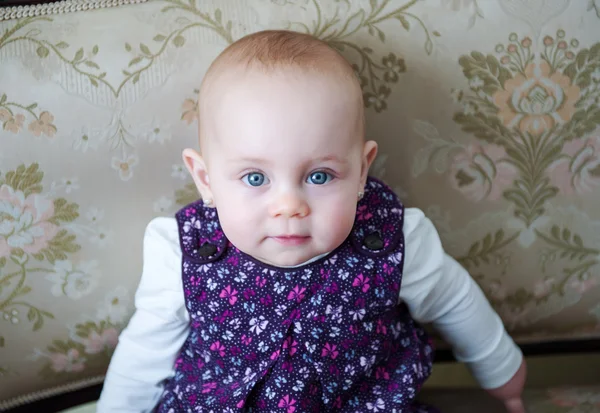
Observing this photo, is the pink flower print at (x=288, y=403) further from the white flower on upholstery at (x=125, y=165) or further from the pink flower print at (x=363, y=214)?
the white flower on upholstery at (x=125, y=165)

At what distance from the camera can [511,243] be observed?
1.12 metres

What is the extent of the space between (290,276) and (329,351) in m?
0.13

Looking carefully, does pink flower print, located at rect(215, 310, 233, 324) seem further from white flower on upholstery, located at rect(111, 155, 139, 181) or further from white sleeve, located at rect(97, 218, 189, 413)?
white flower on upholstery, located at rect(111, 155, 139, 181)

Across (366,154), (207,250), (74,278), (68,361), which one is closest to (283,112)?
(366,154)

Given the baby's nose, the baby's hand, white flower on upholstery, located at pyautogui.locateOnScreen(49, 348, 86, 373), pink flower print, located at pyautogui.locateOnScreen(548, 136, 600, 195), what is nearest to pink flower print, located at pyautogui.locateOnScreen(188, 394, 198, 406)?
white flower on upholstery, located at pyautogui.locateOnScreen(49, 348, 86, 373)

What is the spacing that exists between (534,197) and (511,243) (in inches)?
3.6

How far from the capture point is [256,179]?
81cm

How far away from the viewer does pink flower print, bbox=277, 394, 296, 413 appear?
919 millimetres

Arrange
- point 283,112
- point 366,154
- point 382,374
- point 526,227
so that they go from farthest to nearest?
1. point 526,227
2. point 382,374
3. point 366,154
4. point 283,112

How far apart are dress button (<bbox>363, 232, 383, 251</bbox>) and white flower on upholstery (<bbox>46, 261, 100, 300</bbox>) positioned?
0.44m

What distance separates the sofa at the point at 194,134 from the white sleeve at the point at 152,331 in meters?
0.07

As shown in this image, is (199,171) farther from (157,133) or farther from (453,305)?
(453,305)

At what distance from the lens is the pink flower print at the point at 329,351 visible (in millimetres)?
931

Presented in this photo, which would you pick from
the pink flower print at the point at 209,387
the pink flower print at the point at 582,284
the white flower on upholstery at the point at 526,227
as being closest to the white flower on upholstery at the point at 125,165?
the pink flower print at the point at 209,387
